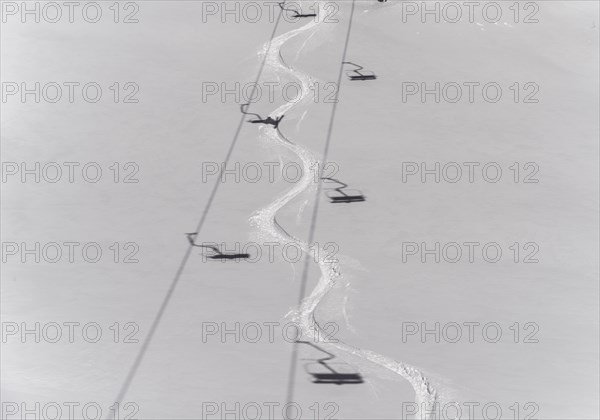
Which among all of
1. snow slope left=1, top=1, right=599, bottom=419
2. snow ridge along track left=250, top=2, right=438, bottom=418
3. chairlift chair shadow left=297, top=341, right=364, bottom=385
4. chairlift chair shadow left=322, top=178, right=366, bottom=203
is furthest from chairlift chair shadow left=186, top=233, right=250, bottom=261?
chairlift chair shadow left=297, top=341, right=364, bottom=385

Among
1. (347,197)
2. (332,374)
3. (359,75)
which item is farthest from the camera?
(359,75)

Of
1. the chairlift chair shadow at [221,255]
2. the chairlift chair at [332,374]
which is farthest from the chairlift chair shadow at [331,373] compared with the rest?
the chairlift chair shadow at [221,255]

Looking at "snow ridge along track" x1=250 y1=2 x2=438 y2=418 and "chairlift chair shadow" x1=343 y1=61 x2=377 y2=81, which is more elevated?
"chairlift chair shadow" x1=343 y1=61 x2=377 y2=81

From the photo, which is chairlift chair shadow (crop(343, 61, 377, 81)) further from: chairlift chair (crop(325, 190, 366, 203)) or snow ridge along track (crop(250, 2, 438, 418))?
chairlift chair (crop(325, 190, 366, 203))

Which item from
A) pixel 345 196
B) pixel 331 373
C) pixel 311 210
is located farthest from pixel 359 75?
pixel 331 373

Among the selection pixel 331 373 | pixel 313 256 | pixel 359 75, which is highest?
pixel 359 75

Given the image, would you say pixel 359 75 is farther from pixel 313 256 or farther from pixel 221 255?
pixel 221 255

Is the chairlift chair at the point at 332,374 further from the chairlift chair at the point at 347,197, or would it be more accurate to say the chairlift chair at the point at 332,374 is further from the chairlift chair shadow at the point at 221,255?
the chairlift chair at the point at 347,197

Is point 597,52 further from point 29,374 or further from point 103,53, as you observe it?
point 29,374

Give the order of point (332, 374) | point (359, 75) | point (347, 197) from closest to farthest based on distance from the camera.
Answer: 1. point (332, 374)
2. point (347, 197)
3. point (359, 75)
